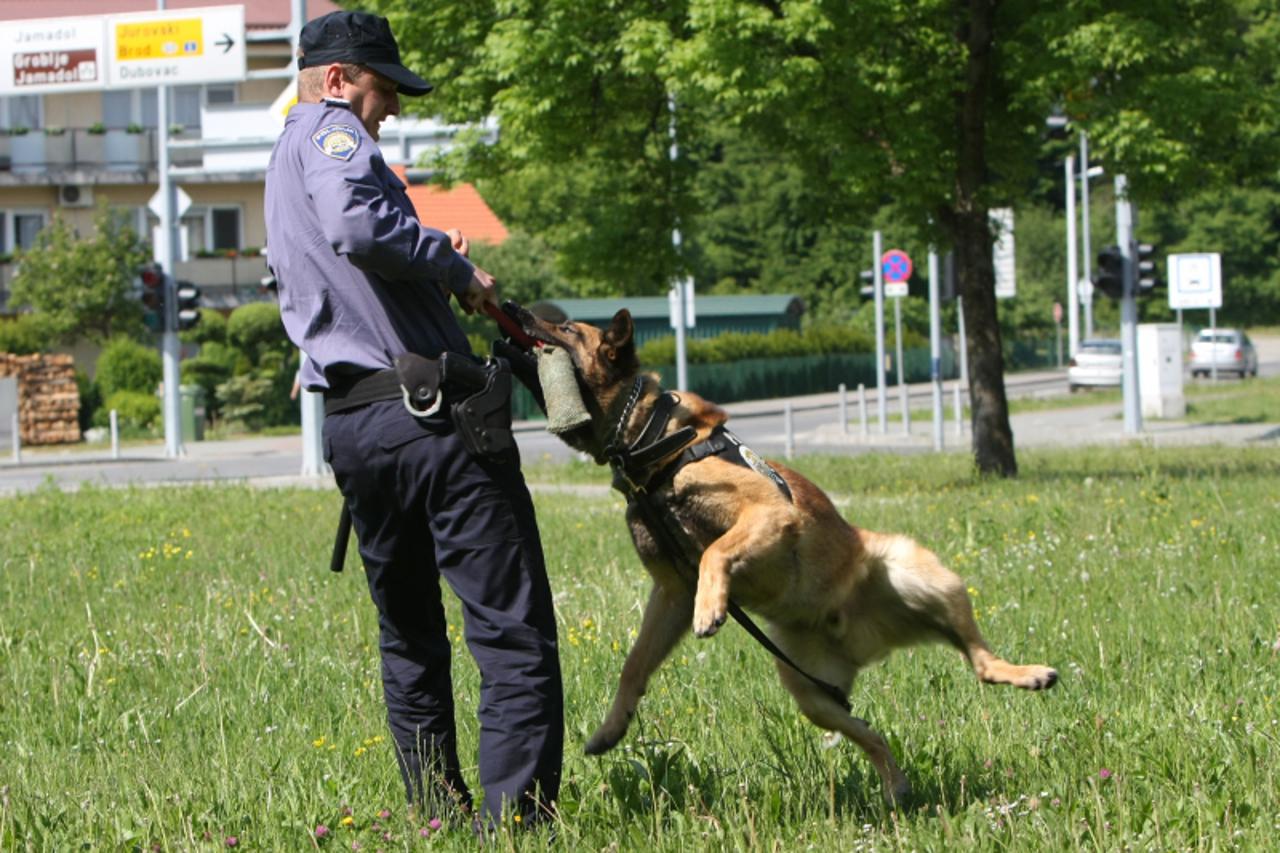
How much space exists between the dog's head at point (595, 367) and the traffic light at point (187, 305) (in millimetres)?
23782

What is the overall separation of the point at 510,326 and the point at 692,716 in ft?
5.59

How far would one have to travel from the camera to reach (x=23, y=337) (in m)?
37.1

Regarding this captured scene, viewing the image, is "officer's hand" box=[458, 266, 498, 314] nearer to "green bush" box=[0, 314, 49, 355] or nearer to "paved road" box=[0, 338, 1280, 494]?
"paved road" box=[0, 338, 1280, 494]

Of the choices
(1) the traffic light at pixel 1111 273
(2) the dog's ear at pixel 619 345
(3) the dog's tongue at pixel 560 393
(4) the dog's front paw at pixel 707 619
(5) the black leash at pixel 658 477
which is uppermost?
(1) the traffic light at pixel 1111 273

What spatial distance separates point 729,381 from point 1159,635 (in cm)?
3853

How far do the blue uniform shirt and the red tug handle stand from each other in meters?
0.11

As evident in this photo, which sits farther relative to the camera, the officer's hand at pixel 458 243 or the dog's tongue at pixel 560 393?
the dog's tongue at pixel 560 393

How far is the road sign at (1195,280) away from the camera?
35.4 metres

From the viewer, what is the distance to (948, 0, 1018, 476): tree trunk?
632 inches

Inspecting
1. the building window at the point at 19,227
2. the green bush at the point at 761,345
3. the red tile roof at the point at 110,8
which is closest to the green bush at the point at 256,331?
the green bush at the point at 761,345

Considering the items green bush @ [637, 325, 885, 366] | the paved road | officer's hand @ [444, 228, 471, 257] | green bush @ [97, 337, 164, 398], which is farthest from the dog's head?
green bush @ [637, 325, 885, 366]

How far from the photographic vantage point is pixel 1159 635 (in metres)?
6.41

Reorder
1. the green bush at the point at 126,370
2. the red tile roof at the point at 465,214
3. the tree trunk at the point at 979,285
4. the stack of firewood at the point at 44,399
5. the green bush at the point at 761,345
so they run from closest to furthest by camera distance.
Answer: the tree trunk at the point at 979,285 → the stack of firewood at the point at 44,399 → the green bush at the point at 126,370 → the green bush at the point at 761,345 → the red tile roof at the point at 465,214

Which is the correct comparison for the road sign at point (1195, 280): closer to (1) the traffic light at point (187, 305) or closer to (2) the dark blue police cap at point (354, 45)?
(1) the traffic light at point (187, 305)
